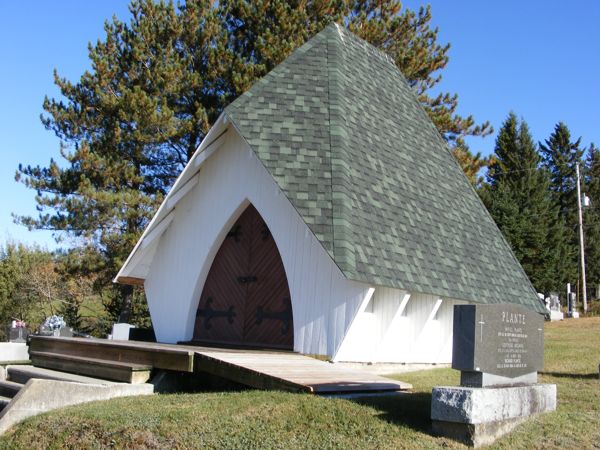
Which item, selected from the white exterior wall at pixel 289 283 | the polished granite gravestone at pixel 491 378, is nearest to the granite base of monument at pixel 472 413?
the polished granite gravestone at pixel 491 378

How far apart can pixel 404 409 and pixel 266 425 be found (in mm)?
1690

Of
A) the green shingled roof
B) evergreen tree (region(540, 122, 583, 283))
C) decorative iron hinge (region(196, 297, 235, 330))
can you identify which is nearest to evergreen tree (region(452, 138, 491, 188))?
the green shingled roof

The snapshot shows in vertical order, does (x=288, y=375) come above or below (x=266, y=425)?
above

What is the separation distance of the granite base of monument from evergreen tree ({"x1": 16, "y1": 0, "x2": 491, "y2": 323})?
17100 millimetres

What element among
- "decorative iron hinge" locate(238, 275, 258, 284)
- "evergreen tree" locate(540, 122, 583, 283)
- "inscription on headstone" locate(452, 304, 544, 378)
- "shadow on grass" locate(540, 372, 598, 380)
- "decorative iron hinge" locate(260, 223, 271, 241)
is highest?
"evergreen tree" locate(540, 122, 583, 283)

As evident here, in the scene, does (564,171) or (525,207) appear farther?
(564,171)

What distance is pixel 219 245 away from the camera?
48.4 feet

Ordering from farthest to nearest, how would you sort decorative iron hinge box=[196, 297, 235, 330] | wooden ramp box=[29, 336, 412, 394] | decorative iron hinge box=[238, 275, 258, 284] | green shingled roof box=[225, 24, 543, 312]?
decorative iron hinge box=[196, 297, 235, 330], decorative iron hinge box=[238, 275, 258, 284], green shingled roof box=[225, 24, 543, 312], wooden ramp box=[29, 336, 412, 394]

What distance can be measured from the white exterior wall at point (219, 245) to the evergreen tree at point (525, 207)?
19359 millimetres

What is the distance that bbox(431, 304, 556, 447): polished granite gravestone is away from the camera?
6.78 meters

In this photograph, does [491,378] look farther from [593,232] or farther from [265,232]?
[593,232]

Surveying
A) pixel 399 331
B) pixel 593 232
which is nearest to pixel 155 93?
pixel 399 331

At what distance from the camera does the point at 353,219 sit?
11594 millimetres

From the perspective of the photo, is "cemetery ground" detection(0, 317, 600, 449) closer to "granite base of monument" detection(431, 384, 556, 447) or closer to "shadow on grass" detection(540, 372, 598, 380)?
"granite base of monument" detection(431, 384, 556, 447)
